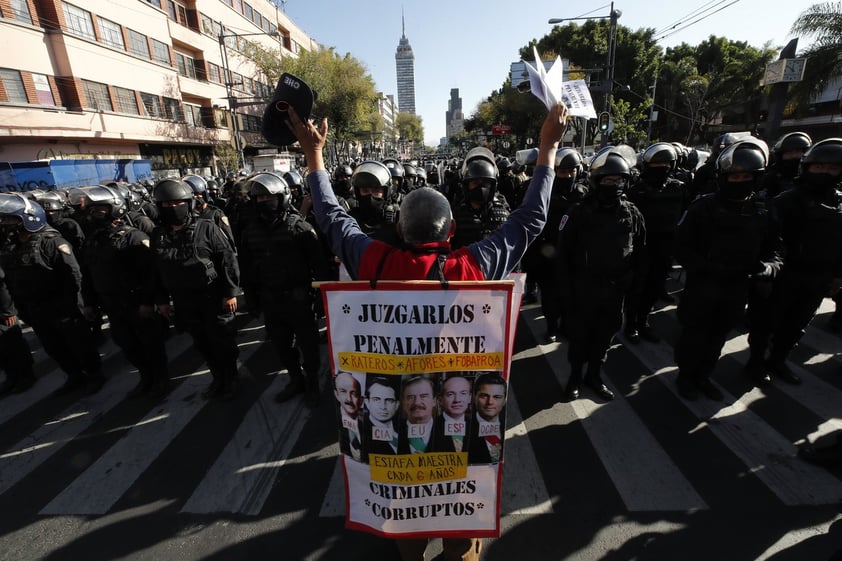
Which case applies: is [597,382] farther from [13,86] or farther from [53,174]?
[13,86]

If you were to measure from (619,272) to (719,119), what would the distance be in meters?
52.1

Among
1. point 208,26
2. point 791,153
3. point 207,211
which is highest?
point 208,26

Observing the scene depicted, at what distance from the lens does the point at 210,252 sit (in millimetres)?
4035

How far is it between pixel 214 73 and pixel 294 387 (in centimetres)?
4072

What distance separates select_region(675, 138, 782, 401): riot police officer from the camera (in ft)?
11.1

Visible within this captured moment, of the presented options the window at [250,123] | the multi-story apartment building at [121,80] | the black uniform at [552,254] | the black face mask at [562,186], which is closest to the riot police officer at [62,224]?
the black uniform at [552,254]

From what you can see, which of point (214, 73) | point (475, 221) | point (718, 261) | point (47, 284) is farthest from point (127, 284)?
point (214, 73)

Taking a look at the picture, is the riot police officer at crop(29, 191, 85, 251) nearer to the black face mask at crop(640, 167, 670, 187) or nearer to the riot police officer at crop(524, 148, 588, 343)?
the riot police officer at crop(524, 148, 588, 343)

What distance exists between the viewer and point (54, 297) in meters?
4.32

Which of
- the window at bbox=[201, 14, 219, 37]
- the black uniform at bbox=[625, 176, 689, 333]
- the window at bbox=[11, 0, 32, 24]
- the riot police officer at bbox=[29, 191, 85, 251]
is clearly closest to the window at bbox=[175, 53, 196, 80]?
the window at bbox=[201, 14, 219, 37]

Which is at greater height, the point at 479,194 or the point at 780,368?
the point at 479,194

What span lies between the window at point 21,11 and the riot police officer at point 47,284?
25097 millimetres

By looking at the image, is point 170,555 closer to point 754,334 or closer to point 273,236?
point 273,236

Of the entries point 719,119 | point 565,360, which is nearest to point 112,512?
point 565,360
